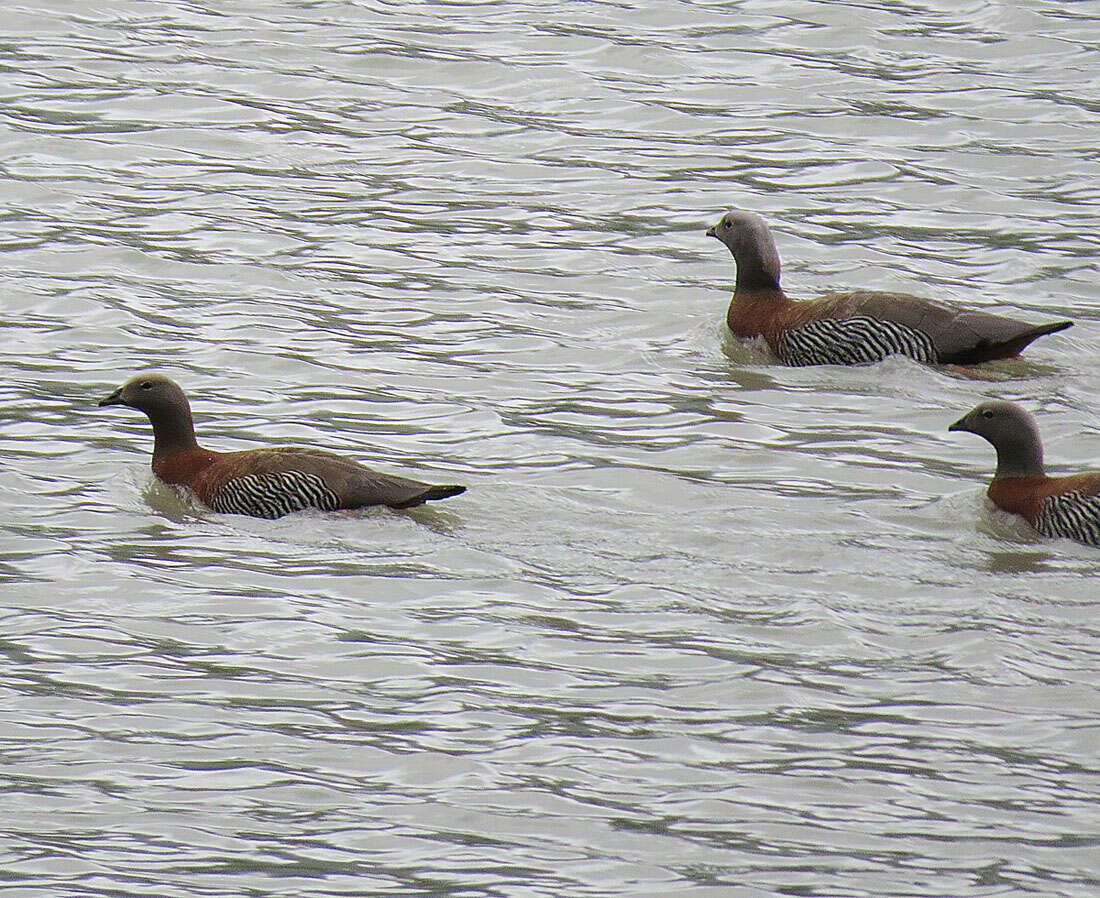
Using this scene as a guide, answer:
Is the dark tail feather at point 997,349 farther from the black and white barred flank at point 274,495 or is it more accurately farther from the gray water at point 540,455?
the black and white barred flank at point 274,495

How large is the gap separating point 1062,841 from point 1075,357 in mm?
6243

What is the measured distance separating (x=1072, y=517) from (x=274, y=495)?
12.3ft

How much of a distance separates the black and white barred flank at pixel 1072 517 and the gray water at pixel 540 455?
14cm

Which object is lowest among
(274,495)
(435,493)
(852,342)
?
(274,495)

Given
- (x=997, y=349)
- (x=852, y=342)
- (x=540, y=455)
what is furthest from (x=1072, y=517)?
(x=852, y=342)

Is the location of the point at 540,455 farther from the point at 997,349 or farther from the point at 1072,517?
the point at 997,349

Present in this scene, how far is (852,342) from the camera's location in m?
13.0

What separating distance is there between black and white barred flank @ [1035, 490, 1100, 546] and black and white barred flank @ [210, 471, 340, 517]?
334 cm

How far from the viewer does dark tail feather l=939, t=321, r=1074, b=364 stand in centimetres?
1259

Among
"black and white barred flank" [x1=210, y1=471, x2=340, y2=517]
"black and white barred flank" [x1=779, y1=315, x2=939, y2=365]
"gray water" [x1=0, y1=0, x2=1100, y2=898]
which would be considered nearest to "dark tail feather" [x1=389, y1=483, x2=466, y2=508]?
"gray water" [x1=0, y1=0, x2=1100, y2=898]

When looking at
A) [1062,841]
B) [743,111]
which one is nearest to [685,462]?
[1062,841]

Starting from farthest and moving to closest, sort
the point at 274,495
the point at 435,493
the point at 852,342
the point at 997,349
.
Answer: the point at 852,342, the point at 997,349, the point at 274,495, the point at 435,493

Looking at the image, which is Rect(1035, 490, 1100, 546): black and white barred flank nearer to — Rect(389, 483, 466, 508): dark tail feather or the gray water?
the gray water

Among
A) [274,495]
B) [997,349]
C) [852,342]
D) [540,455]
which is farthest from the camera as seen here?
[852,342]
